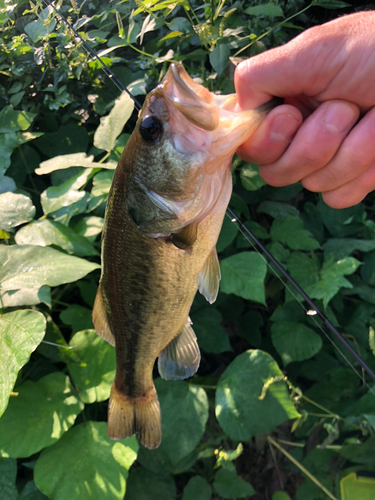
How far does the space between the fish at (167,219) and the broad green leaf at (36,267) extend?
0.73 feet

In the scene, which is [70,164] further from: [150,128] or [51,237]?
[150,128]

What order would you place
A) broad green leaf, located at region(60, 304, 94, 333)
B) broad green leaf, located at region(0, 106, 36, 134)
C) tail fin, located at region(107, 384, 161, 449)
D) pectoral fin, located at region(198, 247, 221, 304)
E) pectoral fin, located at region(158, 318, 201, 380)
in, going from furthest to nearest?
broad green leaf, located at region(0, 106, 36, 134)
broad green leaf, located at region(60, 304, 94, 333)
tail fin, located at region(107, 384, 161, 449)
pectoral fin, located at region(158, 318, 201, 380)
pectoral fin, located at region(198, 247, 221, 304)

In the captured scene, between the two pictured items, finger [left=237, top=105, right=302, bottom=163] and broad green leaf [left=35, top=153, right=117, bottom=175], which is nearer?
finger [left=237, top=105, right=302, bottom=163]

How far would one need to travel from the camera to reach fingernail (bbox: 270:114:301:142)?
929 mm

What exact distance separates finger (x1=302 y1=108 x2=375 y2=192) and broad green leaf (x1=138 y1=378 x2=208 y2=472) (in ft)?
3.54

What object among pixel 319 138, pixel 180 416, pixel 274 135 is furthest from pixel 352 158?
pixel 180 416

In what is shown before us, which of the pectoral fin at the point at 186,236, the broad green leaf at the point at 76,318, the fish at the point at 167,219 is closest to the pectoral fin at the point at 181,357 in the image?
the fish at the point at 167,219

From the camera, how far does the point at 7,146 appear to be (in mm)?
1917

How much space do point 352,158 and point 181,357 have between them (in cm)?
78

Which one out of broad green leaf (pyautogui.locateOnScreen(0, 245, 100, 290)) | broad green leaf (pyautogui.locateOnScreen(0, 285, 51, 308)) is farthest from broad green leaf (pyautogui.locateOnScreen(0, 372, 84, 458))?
broad green leaf (pyautogui.locateOnScreen(0, 245, 100, 290))

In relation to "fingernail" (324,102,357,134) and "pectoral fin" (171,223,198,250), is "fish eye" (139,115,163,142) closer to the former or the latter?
"pectoral fin" (171,223,198,250)

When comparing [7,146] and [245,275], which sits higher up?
[7,146]

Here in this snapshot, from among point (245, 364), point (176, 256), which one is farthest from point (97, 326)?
point (245, 364)

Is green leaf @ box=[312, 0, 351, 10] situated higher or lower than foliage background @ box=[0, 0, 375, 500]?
higher
